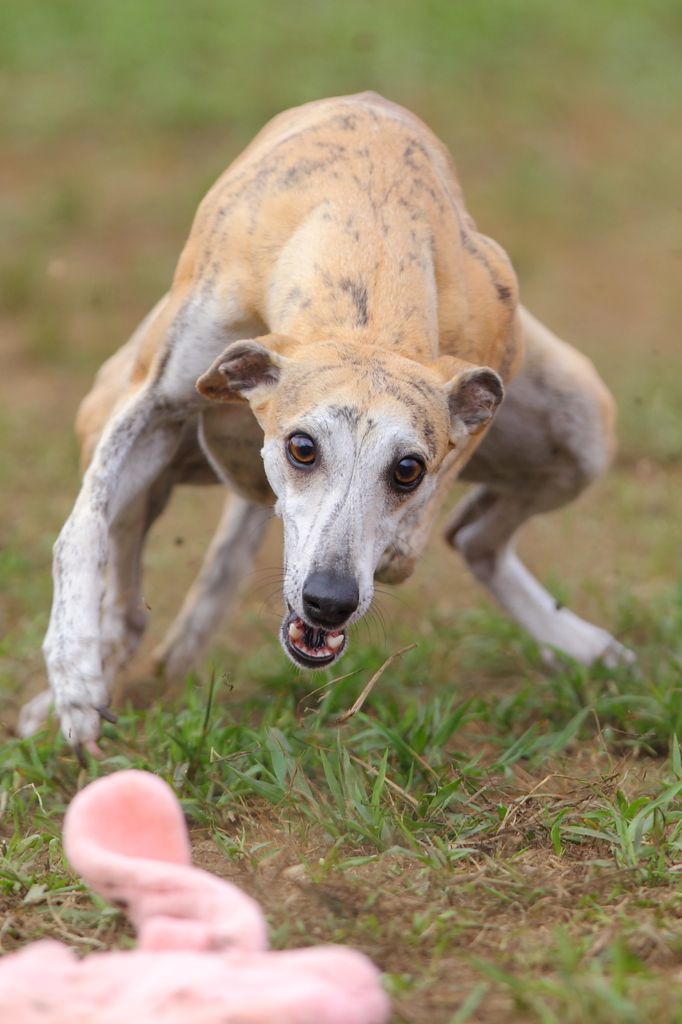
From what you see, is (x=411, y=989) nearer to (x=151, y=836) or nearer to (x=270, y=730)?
(x=151, y=836)

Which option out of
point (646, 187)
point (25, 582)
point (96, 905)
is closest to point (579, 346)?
point (646, 187)

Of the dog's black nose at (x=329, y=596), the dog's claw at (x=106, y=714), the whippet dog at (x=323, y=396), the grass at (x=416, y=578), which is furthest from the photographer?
the dog's claw at (x=106, y=714)

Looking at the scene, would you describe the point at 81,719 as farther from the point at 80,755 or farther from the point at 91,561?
the point at 91,561

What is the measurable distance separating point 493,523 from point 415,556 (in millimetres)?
1097

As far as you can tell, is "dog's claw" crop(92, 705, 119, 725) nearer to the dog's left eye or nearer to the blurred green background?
the dog's left eye

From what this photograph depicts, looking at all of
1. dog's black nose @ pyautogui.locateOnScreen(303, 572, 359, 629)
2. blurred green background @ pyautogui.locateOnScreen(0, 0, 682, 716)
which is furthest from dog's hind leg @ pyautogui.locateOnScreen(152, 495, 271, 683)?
dog's black nose @ pyautogui.locateOnScreen(303, 572, 359, 629)

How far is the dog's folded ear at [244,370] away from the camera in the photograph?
3.26 meters

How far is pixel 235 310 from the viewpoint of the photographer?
12.1 feet

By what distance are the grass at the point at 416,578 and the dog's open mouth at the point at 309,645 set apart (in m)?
0.16

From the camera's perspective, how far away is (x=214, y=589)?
475 centimetres

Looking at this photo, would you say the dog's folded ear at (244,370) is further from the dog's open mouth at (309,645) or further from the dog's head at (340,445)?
the dog's open mouth at (309,645)

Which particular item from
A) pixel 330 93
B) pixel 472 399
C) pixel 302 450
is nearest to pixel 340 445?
pixel 302 450

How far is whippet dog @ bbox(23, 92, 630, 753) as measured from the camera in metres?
3.09

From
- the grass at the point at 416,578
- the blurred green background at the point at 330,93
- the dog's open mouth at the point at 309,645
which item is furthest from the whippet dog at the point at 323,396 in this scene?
the blurred green background at the point at 330,93
